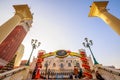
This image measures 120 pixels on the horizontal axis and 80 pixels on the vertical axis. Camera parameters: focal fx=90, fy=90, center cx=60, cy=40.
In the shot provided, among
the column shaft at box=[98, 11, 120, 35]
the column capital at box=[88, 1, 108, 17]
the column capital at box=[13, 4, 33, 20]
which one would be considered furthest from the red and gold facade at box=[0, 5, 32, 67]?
the column shaft at box=[98, 11, 120, 35]

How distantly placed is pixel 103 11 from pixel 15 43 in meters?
15.8

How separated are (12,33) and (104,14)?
51.6 feet

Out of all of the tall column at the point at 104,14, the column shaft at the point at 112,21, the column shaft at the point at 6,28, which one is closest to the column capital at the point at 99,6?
the tall column at the point at 104,14

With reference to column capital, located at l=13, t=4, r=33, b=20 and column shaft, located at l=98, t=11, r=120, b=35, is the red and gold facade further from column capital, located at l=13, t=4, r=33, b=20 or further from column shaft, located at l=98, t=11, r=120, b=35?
column shaft, located at l=98, t=11, r=120, b=35

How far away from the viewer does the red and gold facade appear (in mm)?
7973

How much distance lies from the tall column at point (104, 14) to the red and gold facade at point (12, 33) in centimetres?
777

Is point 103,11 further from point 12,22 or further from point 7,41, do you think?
point 7,41

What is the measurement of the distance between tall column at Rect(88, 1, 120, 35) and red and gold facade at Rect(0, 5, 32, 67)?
7.77m

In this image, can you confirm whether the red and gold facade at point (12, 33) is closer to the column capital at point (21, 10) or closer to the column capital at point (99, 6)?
the column capital at point (21, 10)

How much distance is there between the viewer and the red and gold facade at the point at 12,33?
797 centimetres

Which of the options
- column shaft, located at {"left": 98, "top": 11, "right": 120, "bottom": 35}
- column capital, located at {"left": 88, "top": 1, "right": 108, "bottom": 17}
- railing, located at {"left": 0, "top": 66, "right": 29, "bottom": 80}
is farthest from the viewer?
column capital, located at {"left": 88, "top": 1, "right": 108, "bottom": 17}

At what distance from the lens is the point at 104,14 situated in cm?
981

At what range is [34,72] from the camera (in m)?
13.4

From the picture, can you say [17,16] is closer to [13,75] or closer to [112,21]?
[13,75]
